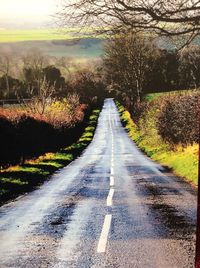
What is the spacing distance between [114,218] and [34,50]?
340 ft

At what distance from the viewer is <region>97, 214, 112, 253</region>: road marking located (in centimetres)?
736

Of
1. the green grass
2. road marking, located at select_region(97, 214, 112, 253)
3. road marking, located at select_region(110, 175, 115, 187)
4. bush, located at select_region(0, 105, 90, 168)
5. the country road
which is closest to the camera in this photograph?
the country road

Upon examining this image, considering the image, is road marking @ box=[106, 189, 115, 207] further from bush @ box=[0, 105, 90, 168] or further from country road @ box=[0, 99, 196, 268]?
bush @ box=[0, 105, 90, 168]

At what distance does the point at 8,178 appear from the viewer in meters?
17.5

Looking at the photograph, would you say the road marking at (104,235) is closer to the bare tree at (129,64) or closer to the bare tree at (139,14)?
the bare tree at (139,14)

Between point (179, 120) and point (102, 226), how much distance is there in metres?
19.2

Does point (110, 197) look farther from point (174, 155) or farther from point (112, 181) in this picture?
point (174, 155)

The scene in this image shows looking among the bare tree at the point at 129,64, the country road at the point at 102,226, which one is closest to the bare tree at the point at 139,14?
the country road at the point at 102,226

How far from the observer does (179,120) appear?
27.5 meters

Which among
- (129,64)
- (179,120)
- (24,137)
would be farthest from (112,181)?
(129,64)

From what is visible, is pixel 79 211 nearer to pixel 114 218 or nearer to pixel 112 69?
pixel 114 218

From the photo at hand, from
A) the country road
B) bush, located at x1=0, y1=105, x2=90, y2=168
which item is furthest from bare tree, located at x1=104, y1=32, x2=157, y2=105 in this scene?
the country road

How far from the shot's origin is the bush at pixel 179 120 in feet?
81.3

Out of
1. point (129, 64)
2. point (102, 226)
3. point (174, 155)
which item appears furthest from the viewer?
point (129, 64)
